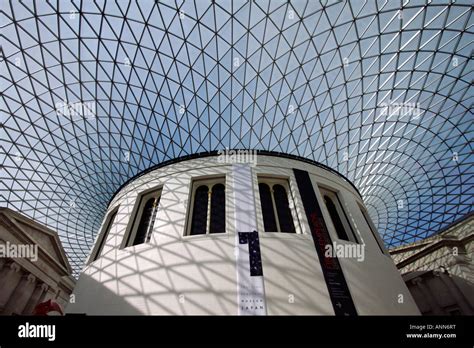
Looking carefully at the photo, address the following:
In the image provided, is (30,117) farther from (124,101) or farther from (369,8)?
(369,8)

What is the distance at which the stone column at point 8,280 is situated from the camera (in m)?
17.4

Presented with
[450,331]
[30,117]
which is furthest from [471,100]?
[30,117]

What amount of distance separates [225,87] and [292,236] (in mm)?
15233

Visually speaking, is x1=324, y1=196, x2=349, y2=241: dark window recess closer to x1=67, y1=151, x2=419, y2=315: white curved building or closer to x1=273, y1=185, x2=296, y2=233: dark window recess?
x1=67, y1=151, x2=419, y2=315: white curved building

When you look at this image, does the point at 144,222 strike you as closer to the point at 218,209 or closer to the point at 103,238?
the point at 103,238

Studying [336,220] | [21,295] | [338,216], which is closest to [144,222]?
[21,295]

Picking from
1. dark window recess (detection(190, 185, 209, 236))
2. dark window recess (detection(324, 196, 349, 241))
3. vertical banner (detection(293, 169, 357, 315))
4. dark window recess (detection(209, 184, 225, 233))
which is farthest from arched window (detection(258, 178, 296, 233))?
dark window recess (detection(190, 185, 209, 236))

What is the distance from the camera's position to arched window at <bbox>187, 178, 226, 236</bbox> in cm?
1631

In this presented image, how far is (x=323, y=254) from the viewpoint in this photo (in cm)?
1425

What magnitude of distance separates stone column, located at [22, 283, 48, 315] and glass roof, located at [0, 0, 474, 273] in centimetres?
1365

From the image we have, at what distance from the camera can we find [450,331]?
582 cm

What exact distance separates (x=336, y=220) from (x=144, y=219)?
51.9 ft

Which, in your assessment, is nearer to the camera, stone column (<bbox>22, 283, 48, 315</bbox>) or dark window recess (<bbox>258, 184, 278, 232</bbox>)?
dark window recess (<bbox>258, 184, 278, 232</bbox>)

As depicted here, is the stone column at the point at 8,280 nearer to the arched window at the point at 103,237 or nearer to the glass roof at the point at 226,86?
the arched window at the point at 103,237
